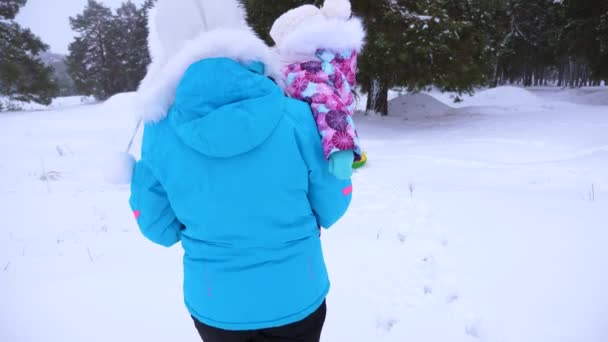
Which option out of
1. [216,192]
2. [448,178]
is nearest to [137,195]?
[216,192]

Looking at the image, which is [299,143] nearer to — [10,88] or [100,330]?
[100,330]

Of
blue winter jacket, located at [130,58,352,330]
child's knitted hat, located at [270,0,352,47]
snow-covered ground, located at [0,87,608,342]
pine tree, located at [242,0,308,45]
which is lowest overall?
snow-covered ground, located at [0,87,608,342]

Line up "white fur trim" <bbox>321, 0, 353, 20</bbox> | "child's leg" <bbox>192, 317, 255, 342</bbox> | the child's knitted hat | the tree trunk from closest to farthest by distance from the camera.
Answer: "child's leg" <bbox>192, 317, 255, 342</bbox> → the child's knitted hat → "white fur trim" <bbox>321, 0, 353, 20</bbox> → the tree trunk

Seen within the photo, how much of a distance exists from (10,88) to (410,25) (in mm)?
21501

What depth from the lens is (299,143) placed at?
1.16m

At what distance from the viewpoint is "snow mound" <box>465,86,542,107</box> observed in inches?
736

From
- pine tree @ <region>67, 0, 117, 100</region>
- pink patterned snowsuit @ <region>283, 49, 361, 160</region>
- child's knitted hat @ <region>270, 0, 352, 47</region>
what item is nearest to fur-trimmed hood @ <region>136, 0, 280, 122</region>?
pink patterned snowsuit @ <region>283, 49, 361, 160</region>

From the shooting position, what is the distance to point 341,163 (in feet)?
3.87

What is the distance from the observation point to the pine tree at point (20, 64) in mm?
18203

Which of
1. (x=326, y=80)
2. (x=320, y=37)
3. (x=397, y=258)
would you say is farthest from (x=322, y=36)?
(x=397, y=258)

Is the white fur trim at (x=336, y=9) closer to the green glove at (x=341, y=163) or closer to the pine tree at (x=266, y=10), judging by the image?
the green glove at (x=341, y=163)

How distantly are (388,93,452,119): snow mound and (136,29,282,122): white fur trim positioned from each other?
12742mm

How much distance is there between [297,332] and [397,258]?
2.10 metres

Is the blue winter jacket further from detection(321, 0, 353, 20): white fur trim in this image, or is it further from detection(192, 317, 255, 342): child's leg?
detection(321, 0, 353, 20): white fur trim
